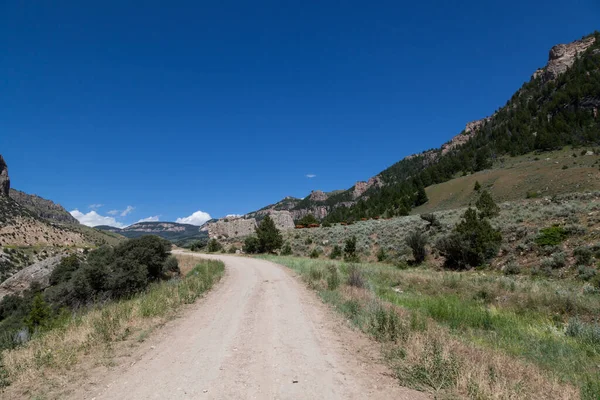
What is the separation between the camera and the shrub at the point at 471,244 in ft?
67.4

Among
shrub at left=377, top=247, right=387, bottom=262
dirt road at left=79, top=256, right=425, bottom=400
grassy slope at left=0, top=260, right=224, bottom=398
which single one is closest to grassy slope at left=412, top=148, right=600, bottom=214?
shrub at left=377, top=247, right=387, bottom=262

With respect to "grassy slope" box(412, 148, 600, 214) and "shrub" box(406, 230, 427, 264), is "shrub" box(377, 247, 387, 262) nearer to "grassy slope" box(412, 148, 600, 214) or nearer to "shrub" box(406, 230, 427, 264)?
"shrub" box(406, 230, 427, 264)

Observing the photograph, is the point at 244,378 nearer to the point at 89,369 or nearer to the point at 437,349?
the point at 89,369

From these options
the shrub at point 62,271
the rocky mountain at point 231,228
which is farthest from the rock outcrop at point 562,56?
the shrub at point 62,271

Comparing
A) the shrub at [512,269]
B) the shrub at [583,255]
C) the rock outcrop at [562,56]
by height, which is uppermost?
the rock outcrop at [562,56]

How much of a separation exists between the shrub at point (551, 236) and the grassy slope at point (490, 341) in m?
5.22

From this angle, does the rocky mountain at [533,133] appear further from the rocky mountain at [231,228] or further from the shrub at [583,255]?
the shrub at [583,255]

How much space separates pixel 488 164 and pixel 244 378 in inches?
3687

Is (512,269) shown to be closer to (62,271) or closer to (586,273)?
(586,273)

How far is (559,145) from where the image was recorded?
73.8 meters

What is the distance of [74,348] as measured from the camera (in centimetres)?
632

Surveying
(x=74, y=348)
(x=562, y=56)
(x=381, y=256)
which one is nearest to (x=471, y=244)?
(x=381, y=256)

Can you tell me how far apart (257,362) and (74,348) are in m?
3.80

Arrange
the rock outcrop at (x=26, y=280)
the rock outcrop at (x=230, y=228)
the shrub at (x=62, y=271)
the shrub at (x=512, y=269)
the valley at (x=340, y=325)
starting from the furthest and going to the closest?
the rock outcrop at (x=230, y=228), the rock outcrop at (x=26, y=280), the shrub at (x=62, y=271), the shrub at (x=512, y=269), the valley at (x=340, y=325)
